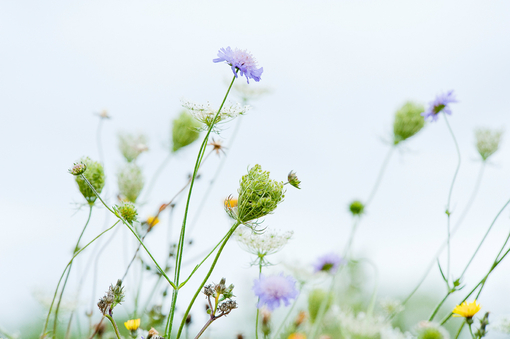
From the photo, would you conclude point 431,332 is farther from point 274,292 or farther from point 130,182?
point 130,182

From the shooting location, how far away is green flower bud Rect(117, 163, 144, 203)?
6.77 ft

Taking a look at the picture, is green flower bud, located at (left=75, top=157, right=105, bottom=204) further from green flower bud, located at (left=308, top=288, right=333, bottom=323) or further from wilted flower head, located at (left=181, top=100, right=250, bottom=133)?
green flower bud, located at (left=308, top=288, right=333, bottom=323)

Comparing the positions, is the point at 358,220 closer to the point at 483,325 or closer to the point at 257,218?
the point at 483,325

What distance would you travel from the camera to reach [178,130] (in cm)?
252

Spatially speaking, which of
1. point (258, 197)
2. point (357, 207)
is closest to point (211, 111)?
point (258, 197)

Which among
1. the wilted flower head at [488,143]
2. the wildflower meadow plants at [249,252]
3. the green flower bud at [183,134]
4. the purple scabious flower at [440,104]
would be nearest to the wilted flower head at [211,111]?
the wildflower meadow plants at [249,252]

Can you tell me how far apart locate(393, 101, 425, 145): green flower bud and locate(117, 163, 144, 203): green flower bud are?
5.60 ft

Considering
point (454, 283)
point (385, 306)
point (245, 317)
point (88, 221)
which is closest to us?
point (88, 221)

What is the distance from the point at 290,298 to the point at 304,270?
2.63ft

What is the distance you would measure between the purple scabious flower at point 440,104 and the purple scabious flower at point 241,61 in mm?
1235

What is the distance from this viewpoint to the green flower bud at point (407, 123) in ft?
9.12

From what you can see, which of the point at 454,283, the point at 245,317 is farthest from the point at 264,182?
the point at 245,317

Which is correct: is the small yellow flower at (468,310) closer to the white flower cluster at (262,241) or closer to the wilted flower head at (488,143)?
the white flower cluster at (262,241)

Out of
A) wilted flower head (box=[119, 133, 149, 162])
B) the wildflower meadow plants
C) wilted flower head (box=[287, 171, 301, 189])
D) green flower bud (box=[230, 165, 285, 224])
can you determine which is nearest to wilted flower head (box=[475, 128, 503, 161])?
the wildflower meadow plants
